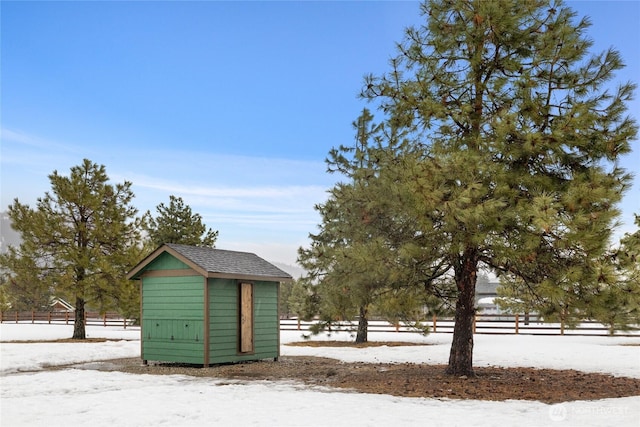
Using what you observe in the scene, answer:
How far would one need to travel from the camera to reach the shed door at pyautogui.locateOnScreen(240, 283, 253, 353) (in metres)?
17.5

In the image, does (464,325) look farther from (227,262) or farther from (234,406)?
(227,262)

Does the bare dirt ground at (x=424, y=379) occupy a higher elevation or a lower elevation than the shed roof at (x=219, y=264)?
lower

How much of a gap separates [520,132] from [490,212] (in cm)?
202

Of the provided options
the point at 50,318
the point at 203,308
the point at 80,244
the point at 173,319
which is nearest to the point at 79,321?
the point at 80,244

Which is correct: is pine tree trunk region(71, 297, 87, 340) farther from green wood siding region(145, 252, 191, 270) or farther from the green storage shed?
green wood siding region(145, 252, 191, 270)

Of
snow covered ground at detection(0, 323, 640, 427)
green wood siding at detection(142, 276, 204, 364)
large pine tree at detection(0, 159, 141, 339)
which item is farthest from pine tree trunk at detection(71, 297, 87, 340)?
green wood siding at detection(142, 276, 204, 364)

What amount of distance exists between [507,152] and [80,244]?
22.1 m

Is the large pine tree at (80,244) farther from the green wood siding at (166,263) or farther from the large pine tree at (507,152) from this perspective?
the large pine tree at (507,152)

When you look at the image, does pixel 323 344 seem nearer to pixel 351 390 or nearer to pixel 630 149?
pixel 351 390

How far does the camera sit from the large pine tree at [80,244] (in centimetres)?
2752

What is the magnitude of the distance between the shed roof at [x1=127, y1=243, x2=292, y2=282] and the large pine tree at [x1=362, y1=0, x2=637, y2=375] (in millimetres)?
5918

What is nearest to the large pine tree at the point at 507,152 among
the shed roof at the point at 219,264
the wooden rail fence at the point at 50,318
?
the shed roof at the point at 219,264

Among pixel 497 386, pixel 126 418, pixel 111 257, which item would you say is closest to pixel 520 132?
pixel 497 386

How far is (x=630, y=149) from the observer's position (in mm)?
12281
